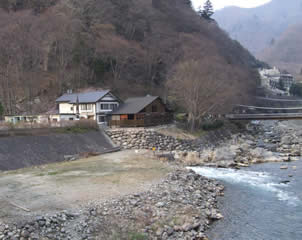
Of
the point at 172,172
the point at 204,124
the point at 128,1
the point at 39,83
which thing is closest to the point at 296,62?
the point at 128,1

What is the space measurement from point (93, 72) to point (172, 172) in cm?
3686

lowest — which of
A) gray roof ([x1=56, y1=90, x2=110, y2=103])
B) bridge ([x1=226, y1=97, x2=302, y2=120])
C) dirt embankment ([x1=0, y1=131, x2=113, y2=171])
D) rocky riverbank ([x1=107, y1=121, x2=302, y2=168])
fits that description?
rocky riverbank ([x1=107, y1=121, x2=302, y2=168])

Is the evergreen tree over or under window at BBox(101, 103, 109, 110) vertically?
over

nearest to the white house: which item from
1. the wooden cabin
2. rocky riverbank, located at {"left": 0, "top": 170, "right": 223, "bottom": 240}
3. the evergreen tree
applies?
the wooden cabin

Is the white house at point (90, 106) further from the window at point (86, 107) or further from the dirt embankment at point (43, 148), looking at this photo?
the dirt embankment at point (43, 148)

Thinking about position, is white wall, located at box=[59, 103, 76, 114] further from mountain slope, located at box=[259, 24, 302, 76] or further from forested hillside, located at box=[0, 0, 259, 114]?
mountain slope, located at box=[259, 24, 302, 76]

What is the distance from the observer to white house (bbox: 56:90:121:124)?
34.7m

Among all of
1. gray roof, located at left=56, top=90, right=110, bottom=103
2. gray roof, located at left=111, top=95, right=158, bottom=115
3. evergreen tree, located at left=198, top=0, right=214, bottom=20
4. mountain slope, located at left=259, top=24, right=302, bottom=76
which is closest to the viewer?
gray roof, located at left=111, top=95, right=158, bottom=115

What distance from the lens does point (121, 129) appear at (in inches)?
1243

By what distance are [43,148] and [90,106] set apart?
41.4ft

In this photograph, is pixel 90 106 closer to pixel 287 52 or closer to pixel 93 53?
pixel 93 53

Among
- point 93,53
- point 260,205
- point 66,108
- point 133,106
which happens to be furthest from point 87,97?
point 260,205

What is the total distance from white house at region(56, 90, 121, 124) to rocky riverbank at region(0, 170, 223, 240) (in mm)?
21948

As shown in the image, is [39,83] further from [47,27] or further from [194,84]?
[194,84]
